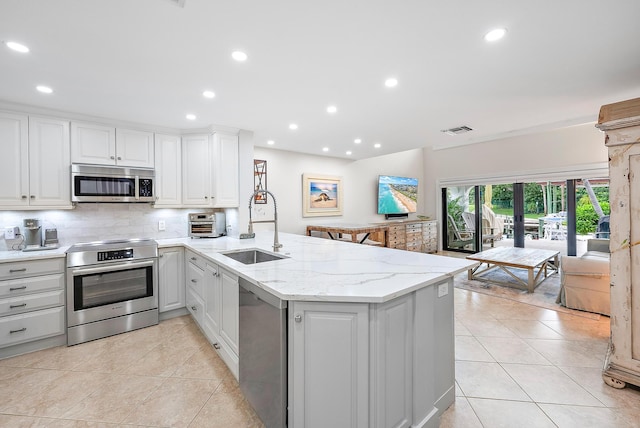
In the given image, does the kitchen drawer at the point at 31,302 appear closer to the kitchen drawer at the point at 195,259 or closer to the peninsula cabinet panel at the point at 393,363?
the kitchen drawer at the point at 195,259

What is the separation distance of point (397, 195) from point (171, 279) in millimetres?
5470

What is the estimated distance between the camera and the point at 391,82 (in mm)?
2445

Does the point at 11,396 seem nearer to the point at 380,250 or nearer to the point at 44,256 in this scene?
the point at 44,256

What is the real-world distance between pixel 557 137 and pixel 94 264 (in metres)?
7.71

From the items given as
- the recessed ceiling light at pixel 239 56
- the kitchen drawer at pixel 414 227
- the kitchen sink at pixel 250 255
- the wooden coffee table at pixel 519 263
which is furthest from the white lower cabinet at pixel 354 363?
the kitchen drawer at pixel 414 227

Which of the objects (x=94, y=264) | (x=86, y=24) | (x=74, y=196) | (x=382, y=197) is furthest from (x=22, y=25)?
(x=382, y=197)

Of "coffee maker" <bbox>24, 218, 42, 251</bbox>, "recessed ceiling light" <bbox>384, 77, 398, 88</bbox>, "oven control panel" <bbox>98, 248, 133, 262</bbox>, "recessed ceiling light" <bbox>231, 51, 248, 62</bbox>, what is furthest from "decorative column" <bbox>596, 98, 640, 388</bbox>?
"coffee maker" <bbox>24, 218, 42, 251</bbox>

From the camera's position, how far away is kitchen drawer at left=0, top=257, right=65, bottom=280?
2.45 metres

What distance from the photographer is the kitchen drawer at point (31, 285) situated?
2457 mm

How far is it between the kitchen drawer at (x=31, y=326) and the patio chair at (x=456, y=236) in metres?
7.66

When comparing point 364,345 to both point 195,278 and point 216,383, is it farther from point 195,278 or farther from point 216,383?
point 195,278

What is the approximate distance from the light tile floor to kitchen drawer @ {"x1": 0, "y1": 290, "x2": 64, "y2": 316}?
16.4 inches

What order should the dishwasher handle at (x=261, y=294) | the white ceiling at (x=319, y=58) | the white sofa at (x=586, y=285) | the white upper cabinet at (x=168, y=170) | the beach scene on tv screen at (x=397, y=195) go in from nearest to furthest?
the dishwasher handle at (x=261, y=294)
the white ceiling at (x=319, y=58)
the white sofa at (x=586, y=285)
the white upper cabinet at (x=168, y=170)
the beach scene on tv screen at (x=397, y=195)

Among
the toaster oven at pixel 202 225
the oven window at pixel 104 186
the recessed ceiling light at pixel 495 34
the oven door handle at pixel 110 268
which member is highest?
the recessed ceiling light at pixel 495 34
